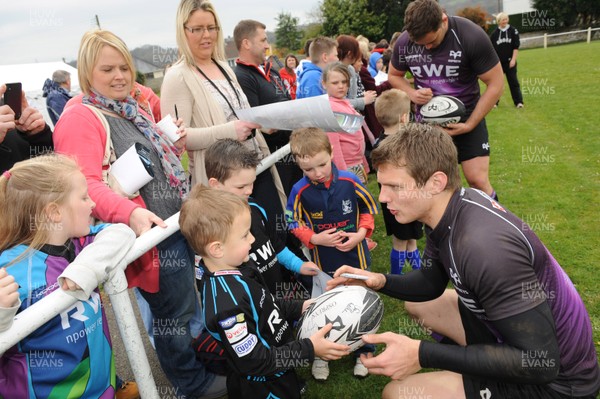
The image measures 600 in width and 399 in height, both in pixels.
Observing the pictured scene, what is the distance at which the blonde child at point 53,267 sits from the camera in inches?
77.0

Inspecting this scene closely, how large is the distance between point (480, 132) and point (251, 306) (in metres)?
3.53

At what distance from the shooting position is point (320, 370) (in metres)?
3.35

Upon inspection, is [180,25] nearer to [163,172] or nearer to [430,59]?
[163,172]

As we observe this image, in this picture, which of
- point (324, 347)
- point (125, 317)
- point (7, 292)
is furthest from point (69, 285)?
point (324, 347)

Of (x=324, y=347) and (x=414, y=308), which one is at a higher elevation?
(x=324, y=347)

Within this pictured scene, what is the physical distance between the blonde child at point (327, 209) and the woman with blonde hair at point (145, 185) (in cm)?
95

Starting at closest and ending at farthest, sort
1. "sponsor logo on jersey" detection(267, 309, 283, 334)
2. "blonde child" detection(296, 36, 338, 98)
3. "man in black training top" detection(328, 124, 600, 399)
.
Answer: "man in black training top" detection(328, 124, 600, 399) → "sponsor logo on jersey" detection(267, 309, 283, 334) → "blonde child" detection(296, 36, 338, 98)

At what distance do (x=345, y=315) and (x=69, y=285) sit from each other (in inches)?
60.7

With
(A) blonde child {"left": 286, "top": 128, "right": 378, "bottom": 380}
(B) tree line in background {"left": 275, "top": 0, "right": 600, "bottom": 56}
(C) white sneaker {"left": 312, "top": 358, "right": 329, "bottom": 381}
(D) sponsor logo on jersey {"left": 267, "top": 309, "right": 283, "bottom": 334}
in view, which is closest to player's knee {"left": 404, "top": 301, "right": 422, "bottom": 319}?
(A) blonde child {"left": 286, "top": 128, "right": 378, "bottom": 380}

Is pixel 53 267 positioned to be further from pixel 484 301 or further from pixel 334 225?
pixel 334 225

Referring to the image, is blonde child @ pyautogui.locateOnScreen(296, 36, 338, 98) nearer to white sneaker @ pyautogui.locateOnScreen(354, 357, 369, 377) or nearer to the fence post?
white sneaker @ pyautogui.locateOnScreen(354, 357, 369, 377)

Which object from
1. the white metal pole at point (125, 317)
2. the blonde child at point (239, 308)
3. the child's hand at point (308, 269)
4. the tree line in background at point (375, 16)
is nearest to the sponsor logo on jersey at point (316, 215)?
the child's hand at point (308, 269)

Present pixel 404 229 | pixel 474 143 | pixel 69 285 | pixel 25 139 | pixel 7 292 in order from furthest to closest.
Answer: pixel 474 143, pixel 404 229, pixel 25 139, pixel 69 285, pixel 7 292

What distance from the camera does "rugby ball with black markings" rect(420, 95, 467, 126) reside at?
4602mm
